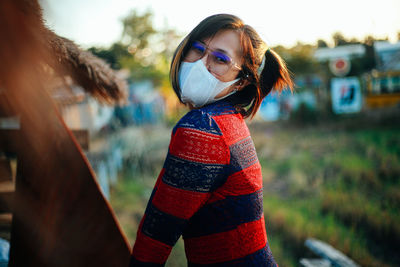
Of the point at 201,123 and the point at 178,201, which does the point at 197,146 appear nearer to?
the point at 201,123

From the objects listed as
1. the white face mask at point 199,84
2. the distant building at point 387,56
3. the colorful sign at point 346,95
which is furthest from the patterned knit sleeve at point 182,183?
the colorful sign at point 346,95

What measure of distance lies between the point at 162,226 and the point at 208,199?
0.60 ft

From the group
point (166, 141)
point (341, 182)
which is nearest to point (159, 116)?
point (166, 141)

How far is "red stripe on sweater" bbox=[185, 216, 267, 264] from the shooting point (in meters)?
0.99

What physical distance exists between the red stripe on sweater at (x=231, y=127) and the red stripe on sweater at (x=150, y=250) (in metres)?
0.42

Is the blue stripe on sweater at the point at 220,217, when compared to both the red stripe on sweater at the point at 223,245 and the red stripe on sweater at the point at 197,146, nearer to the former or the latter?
the red stripe on sweater at the point at 223,245

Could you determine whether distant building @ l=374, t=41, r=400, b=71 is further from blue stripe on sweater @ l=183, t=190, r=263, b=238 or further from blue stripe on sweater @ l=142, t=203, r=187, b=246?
blue stripe on sweater @ l=142, t=203, r=187, b=246

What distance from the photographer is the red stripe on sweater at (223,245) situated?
0.99 metres

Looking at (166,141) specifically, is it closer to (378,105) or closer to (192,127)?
(192,127)

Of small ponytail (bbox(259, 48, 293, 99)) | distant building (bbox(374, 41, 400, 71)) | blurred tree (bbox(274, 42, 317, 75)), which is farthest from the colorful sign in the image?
small ponytail (bbox(259, 48, 293, 99))

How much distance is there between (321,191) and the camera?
18.6ft

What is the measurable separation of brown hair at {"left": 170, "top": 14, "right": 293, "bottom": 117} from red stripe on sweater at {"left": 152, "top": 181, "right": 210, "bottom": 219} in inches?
19.1

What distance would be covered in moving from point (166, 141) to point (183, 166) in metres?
10.4

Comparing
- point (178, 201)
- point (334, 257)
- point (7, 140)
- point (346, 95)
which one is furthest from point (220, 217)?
point (346, 95)
